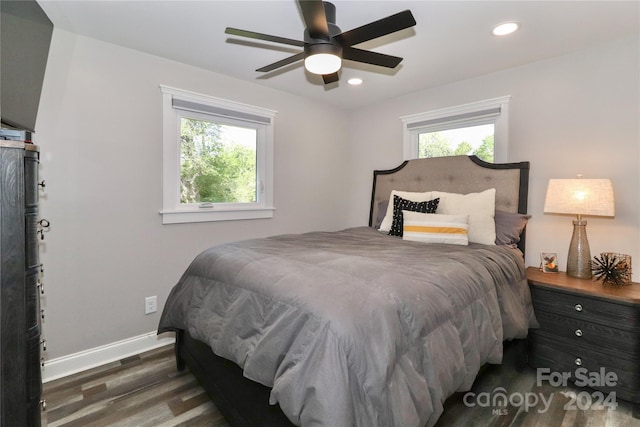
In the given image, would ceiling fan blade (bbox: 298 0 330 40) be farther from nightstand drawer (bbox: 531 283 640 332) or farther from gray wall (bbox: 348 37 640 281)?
nightstand drawer (bbox: 531 283 640 332)

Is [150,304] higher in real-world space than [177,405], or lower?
higher

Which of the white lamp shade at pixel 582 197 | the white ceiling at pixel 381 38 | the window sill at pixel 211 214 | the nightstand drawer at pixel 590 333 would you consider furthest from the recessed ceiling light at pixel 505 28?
the window sill at pixel 211 214

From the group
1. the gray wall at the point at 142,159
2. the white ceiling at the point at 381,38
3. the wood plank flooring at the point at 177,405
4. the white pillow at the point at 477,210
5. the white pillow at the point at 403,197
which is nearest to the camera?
the wood plank flooring at the point at 177,405

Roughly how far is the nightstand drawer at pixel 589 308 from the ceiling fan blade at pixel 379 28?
189 centimetres

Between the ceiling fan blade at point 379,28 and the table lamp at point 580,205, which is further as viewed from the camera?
the table lamp at point 580,205

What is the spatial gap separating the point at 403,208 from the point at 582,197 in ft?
4.13

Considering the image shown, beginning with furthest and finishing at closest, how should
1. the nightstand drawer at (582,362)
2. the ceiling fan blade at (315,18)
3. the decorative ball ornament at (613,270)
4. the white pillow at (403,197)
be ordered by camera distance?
the white pillow at (403,197) < the decorative ball ornament at (613,270) < the nightstand drawer at (582,362) < the ceiling fan blade at (315,18)

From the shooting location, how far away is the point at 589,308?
75.4 inches

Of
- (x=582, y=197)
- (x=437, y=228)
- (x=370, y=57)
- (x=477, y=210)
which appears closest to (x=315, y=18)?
(x=370, y=57)

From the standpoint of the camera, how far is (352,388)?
3.31 ft

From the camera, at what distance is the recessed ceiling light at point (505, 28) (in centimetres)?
205

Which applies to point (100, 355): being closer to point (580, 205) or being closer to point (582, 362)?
point (582, 362)

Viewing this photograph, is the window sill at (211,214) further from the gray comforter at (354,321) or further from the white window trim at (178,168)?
the gray comforter at (354,321)

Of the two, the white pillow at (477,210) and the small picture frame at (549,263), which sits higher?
the white pillow at (477,210)
